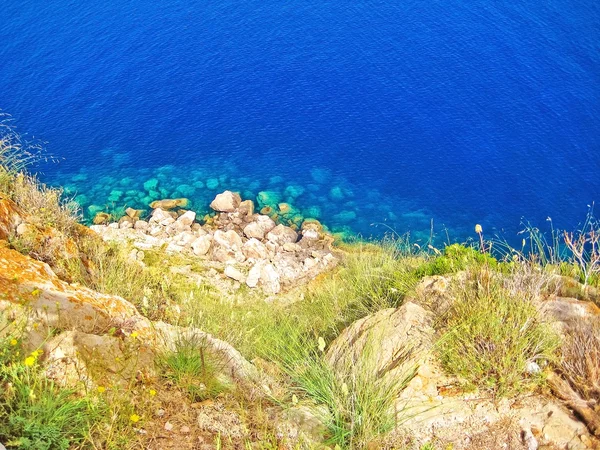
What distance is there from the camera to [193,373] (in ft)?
22.4

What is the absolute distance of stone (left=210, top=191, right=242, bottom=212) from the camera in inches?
1272

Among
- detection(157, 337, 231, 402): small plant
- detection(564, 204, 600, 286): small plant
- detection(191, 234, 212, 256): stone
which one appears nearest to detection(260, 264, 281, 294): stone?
detection(191, 234, 212, 256): stone

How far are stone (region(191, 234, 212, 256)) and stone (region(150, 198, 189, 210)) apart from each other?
5856 millimetres

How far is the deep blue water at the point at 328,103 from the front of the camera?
35.8 metres

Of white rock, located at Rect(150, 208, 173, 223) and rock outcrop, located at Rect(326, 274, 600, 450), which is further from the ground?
white rock, located at Rect(150, 208, 173, 223)

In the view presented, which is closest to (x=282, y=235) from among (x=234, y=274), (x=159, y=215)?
(x=234, y=274)

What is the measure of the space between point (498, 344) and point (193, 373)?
3.80 meters

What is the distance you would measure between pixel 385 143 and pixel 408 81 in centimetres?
874

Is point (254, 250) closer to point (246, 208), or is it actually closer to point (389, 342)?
point (246, 208)

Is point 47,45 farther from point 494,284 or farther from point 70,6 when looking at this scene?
point 494,284

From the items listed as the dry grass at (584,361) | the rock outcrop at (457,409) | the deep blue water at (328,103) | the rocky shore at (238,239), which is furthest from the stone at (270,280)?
the dry grass at (584,361)

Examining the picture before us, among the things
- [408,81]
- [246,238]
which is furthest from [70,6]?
[246,238]

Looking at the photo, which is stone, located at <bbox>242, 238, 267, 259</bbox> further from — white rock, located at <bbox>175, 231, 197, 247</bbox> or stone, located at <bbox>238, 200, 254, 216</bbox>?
stone, located at <bbox>238, 200, 254, 216</bbox>

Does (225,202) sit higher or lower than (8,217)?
higher
